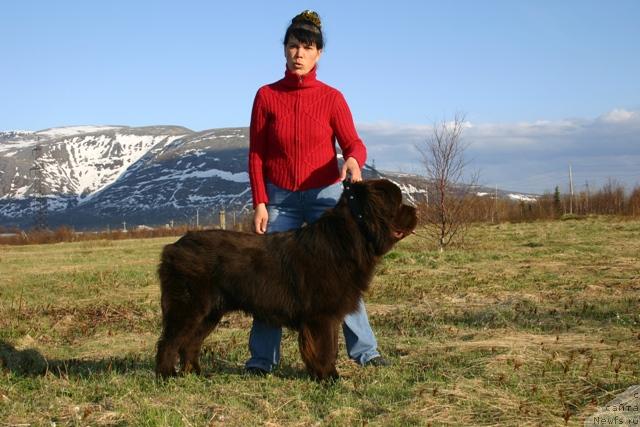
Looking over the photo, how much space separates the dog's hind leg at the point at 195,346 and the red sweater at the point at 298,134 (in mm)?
1115

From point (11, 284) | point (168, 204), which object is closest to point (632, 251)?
point (11, 284)

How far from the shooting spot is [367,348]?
5637 millimetres

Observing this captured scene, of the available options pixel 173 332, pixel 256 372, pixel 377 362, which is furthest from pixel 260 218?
pixel 377 362

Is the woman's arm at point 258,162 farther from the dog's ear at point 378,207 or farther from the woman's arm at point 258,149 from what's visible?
the dog's ear at point 378,207

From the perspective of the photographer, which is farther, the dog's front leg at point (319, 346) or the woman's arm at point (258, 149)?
the woman's arm at point (258, 149)

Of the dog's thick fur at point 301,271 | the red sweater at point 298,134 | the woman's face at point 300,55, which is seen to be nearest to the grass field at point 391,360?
the dog's thick fur at point 301,271

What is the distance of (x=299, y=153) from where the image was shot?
18.1 ft

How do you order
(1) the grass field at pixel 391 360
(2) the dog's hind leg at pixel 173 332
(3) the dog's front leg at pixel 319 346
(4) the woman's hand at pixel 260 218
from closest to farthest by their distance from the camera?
A: (1) the grass field at pixel 391 360
(3) the dog's front leg at pixel 319 346
(2) the dog's hind leg at pixel 173 332
(4) the woman's hand at pixel 260 218

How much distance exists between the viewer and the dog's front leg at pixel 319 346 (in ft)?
16.3

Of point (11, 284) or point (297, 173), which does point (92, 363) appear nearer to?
point (297, 173)

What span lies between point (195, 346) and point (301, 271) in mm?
1213

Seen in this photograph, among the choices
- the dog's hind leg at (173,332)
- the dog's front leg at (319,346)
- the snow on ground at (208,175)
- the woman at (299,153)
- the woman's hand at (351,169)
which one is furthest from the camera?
the snow on ground at (208,175)

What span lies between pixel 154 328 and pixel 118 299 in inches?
121

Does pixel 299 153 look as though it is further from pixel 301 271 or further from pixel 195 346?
pixel 195 346
